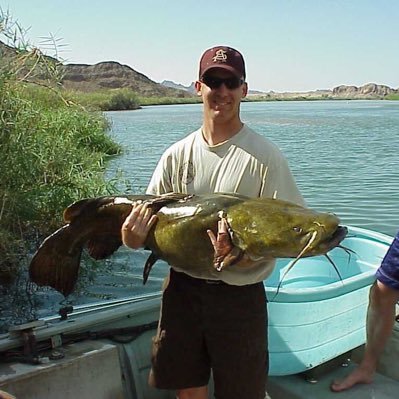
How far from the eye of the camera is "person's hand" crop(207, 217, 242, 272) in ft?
7.13

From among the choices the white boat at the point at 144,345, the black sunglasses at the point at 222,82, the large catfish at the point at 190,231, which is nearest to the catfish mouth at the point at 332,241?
the large catfish at the point at 190,231

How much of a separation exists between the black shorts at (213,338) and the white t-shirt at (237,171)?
0.27 ft

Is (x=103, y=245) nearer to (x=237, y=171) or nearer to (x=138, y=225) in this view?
(x=138, y=225)

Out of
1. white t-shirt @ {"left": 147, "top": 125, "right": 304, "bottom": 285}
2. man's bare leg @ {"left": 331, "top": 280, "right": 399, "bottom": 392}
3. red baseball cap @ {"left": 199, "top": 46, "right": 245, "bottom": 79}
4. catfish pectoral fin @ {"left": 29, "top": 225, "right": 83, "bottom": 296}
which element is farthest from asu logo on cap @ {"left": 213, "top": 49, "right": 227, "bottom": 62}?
man's bare leg @ {"left": 331, "top": 280, "right": 399, "bottom": 392}

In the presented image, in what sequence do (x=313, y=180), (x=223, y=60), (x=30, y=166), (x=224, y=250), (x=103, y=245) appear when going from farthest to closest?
(x=313, y=180) → (x=30, y=166) → (x=103, y=245) → (x=223, y=60) → (x=224, y=250)

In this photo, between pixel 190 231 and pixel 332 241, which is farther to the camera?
pixel 190 231

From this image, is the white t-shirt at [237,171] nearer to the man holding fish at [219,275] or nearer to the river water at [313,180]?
the man holding fish at [219,275]

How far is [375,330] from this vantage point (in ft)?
9.98

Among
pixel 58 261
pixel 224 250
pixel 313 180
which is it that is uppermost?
pixel 224 250

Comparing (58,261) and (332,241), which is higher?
(332,241)

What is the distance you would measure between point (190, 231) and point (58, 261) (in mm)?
746

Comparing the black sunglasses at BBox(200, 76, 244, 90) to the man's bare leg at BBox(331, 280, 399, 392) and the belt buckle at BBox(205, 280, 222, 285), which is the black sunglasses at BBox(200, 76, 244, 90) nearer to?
the belt buckle at BBox(205, 280, 222, 285)

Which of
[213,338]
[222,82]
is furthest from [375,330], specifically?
[222,82]

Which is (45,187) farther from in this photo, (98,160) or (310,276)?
(310,276)
